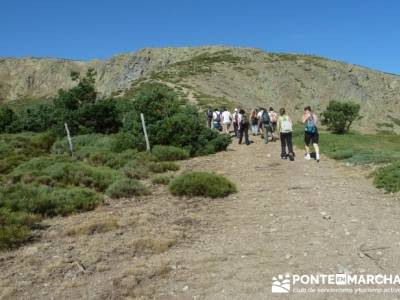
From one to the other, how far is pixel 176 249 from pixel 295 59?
270ft

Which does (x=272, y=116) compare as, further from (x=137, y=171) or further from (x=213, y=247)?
(x=213, y=247)

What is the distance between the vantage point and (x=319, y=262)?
6.88 meters

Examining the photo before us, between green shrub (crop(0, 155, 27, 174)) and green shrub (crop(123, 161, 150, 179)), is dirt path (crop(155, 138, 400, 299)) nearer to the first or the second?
green shrub (crop(123, 161, 150, 179))

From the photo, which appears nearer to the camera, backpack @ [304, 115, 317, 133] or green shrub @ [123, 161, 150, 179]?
green shrub @ [123, 161, 150, 179]

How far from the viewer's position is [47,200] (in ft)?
36.6

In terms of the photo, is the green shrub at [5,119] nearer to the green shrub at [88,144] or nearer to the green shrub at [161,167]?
the green shrub at [88,144]

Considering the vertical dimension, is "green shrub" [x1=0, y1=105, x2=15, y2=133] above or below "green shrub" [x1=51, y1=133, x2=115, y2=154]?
above

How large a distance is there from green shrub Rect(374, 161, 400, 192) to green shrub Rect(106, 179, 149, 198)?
6205 millimetres

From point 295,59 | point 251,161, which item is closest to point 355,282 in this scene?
point 251,161

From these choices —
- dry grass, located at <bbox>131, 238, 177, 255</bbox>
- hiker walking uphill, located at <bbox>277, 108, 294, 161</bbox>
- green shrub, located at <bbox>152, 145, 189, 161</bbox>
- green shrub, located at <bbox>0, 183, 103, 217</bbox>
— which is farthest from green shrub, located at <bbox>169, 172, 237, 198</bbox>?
green shrub, located at <bbox>152, 145, 189, 161</bbox>

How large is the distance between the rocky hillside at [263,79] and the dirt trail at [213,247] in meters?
31.8

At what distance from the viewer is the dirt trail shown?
21.4 ft

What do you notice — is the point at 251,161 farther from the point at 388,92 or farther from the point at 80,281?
the point at 388,92

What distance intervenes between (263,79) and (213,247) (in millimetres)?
68653
